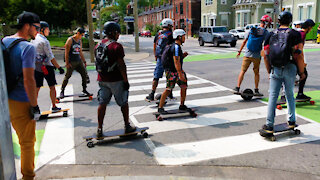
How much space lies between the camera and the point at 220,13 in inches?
1914

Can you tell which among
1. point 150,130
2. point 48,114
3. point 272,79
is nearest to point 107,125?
point 150,130

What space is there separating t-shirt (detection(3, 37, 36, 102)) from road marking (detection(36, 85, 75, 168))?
140 centimetres

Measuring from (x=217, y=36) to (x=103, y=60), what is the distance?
23312mm

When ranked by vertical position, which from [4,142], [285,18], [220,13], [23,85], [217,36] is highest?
[220,13]

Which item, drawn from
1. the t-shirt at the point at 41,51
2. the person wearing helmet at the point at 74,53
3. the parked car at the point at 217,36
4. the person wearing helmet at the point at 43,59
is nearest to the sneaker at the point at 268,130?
the person wearing helmet at the point at 43,59

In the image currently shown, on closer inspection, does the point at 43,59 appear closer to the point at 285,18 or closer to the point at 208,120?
the point at 208,120

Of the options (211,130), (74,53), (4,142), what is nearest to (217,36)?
(74,53)

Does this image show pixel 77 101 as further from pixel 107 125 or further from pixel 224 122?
pixel 224 122

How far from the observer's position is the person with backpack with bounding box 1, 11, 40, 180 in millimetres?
3033

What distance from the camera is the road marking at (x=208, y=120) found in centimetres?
555

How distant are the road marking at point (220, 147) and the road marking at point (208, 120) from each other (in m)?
0.80

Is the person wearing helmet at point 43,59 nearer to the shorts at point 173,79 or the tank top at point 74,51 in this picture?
the tank top at point 74,51

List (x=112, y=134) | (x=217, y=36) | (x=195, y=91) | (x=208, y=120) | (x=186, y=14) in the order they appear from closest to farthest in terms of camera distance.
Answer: (x=112, y=134) → (x=208, y=120) → (x=195, y=91) → (x=217, y=36) → (x=186, y=14)

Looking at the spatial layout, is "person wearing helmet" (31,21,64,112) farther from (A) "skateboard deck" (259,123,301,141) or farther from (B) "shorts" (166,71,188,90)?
(A) "skateboard deck" (259,123,301,141)
